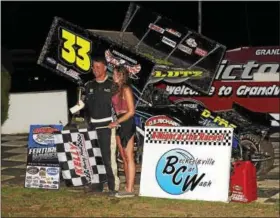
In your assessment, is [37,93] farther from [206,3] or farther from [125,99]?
[206,3]

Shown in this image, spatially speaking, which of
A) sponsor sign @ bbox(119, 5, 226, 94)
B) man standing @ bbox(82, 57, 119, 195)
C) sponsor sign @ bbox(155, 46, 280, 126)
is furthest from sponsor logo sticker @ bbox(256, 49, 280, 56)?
man standing @ bbox(82, 57, 119, 195)

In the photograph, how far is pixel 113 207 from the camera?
670 centimetres

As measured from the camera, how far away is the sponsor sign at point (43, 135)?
788cm

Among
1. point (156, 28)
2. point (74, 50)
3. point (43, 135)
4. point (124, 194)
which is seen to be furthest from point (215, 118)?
point (43, 135)

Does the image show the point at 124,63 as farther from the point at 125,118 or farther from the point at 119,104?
the point at 125,118

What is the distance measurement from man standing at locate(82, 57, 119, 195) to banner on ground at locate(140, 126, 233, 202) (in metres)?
0.51

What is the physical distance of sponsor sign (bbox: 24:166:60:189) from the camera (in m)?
7.78

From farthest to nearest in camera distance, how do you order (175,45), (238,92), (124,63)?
(238,92), (175,45), (124,63)

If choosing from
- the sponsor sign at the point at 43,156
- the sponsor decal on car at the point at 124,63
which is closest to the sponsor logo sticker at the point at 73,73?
the sponsor decal on car at the point at 124,63

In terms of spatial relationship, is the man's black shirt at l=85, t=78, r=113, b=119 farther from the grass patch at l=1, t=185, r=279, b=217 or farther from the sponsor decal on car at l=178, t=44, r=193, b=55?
the sponsor decal on car at l=178, t=44, r=193, b=55

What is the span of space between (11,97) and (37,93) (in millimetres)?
691

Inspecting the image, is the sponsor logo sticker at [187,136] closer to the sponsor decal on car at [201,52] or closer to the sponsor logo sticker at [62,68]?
the sponsor logo sticker at [62,68]

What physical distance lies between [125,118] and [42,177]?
1.72 m

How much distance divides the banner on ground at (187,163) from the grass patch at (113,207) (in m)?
0.17
